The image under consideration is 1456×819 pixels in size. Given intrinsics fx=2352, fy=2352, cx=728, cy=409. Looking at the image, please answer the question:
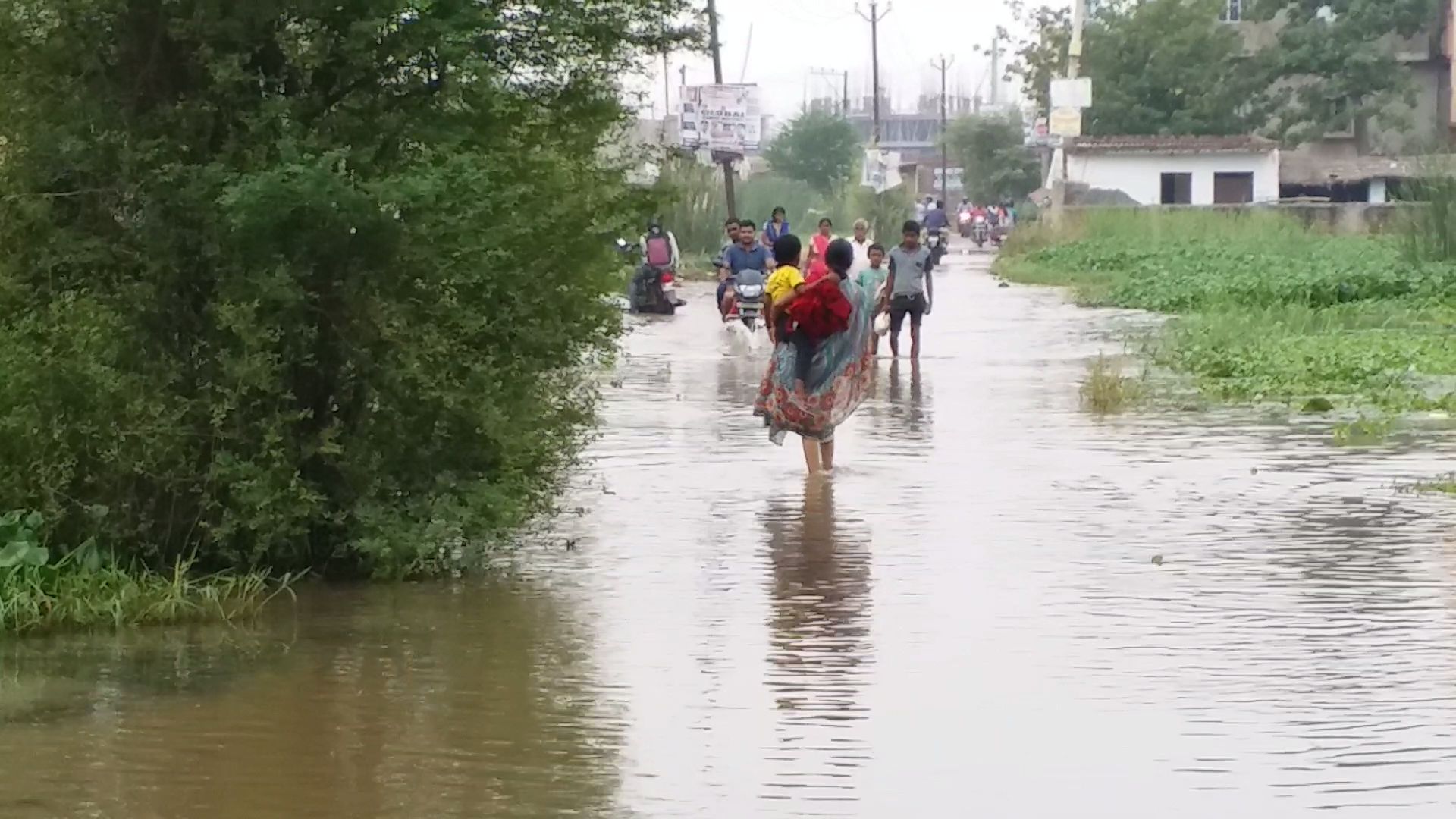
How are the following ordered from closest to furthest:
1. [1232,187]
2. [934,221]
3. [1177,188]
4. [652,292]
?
[652,292] < [934,221] < [1232,187] < [1177,188]

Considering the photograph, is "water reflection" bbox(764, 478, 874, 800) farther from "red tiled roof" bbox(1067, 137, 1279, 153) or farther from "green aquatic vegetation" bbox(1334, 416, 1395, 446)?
"red tiled roof" bbox(1067, 137, 1279, 153)

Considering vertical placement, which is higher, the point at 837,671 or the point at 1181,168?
the point at 1181,168

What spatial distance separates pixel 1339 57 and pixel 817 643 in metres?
62.2

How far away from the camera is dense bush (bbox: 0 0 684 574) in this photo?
971 centimetres

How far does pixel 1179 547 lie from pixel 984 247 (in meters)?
67.4

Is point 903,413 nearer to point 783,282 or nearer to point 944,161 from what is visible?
point 783,282

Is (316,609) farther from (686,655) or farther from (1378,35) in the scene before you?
(1378,35)

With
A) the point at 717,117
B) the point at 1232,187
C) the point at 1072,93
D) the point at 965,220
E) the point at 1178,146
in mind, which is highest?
the point at 1072,93

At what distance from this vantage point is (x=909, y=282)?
24219mm

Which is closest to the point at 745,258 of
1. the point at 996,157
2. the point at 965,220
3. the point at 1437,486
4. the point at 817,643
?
the point at 1437,486

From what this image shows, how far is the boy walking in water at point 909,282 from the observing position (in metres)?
24.2

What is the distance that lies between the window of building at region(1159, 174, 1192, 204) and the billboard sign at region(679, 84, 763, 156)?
45.2ft

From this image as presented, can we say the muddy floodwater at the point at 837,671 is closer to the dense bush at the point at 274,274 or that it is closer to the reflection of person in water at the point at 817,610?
the reflection of person in water at the point at 817,610

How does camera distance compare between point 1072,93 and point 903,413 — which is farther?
point 1072,93
